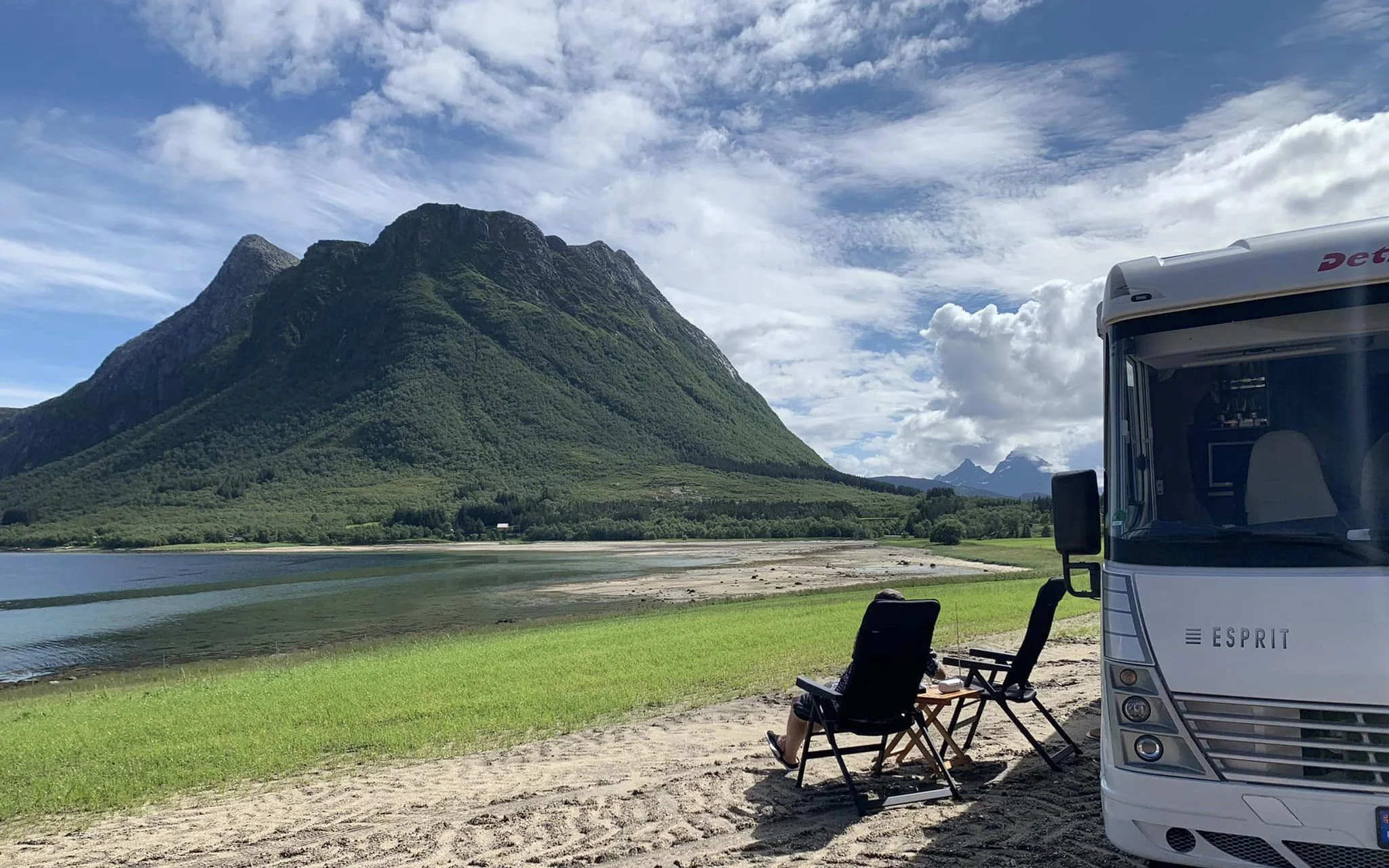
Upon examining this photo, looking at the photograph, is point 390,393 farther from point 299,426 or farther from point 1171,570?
point 1171,570

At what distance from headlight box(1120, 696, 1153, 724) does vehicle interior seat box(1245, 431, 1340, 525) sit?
971mm

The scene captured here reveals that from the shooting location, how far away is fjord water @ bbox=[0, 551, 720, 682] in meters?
28.7

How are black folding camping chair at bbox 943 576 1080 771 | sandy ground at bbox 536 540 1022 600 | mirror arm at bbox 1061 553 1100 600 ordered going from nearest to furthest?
mirror arm at bbox 1061 553 1100 600 → black folding camping chair at bbox 943 576 1080 771 → sandy ground at bbox 536 540 1022 600

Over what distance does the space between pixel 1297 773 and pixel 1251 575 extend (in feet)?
2.69

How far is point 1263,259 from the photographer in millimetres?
4445

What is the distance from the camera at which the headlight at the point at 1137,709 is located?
4.14m

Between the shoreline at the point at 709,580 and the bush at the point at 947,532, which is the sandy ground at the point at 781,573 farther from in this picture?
the bush at the point at 947,532

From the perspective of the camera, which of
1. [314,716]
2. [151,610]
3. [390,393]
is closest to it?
[314,716]

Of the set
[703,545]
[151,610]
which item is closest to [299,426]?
[703,545]

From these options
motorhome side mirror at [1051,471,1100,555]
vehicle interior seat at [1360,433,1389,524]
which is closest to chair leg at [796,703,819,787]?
motorhome side mirror at [1051,471,1100,555]

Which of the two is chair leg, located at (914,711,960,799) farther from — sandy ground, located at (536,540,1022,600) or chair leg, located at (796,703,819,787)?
sandy ground, located at (536,540,1022,600)

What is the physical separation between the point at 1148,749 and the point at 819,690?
2360 mm

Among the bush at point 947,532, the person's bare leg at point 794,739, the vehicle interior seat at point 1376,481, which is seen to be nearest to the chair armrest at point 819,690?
the person's bare leg at point 794,739

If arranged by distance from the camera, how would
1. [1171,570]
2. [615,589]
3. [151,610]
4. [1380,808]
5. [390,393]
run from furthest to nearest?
[390,393], [615,589], [151,610], [1171,570], [1380,808]
